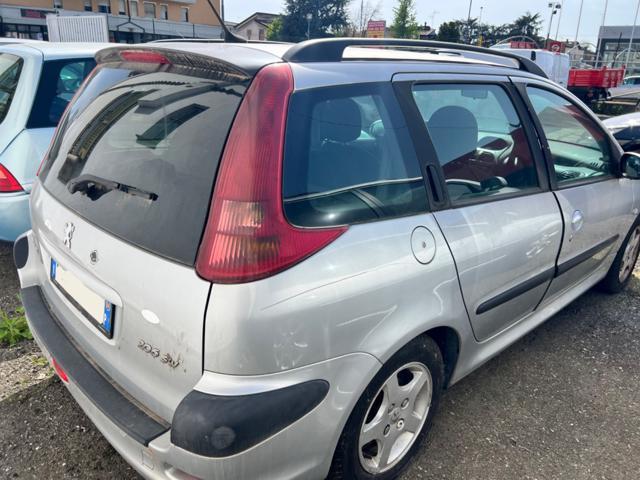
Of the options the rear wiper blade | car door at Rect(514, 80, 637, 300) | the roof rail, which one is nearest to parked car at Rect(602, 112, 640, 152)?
car door at Rect(514, 80, 637, 300)

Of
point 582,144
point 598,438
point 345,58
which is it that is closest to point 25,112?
point 345,58

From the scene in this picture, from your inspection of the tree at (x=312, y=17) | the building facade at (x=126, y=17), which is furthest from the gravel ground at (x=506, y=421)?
the tree at (x=312, y=17)

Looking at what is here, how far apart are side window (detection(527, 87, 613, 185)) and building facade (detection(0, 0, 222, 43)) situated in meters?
28.8

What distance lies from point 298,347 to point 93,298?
78 cm

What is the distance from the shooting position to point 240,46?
6.07 feet

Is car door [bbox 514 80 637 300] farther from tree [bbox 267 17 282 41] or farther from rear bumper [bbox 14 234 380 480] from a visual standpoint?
tree [bbox 267 17 282 41]

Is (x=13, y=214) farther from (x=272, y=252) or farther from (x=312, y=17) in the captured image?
(x=312, y=17)

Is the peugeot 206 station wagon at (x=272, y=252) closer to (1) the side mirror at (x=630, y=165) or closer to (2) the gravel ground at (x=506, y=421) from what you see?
(2) the gravel ground at (x=506, y=421)

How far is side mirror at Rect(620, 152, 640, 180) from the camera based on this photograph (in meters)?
3.20

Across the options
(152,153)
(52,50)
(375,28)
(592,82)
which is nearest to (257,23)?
(375,28)

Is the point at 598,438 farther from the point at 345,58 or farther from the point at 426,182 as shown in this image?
the point at 345,58

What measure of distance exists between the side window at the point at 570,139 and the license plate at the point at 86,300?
2.30 m

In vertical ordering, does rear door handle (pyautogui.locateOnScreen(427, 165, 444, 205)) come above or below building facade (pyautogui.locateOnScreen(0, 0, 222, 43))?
below

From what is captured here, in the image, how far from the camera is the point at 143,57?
1906 millimetres
